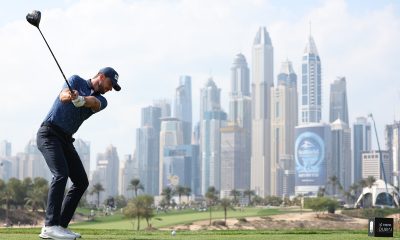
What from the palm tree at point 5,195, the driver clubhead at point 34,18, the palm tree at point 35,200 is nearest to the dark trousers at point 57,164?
the driver clubhead at point 34,18

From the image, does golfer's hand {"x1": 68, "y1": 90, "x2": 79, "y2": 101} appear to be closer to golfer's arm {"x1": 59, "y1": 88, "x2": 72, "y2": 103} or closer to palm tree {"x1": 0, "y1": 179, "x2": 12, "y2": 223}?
golfer's arm {"x1": 59, "y1": 88, "x2": 72, "y2": 103}

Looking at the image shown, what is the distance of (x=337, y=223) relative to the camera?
13912cm

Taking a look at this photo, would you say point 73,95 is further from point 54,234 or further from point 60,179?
point 54,234

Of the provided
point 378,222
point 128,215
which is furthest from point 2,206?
point 378,222

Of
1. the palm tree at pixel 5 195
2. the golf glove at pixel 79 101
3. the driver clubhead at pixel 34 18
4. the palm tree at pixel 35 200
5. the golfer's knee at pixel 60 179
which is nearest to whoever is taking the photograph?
the golf glove at pixel 79 101

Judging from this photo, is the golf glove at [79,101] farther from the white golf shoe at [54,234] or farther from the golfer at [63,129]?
the white golf shoe at [54,234]

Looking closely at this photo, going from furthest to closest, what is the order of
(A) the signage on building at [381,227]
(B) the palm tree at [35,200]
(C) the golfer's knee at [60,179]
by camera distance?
(B) the palm tree at [35,200] < (A) the signage on building at [381,227] < (C) the golfer's knee at [60,179]

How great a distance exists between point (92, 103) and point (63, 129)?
58 centimetres

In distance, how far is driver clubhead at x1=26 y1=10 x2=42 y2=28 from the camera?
10.5 metres

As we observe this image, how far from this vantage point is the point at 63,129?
398 inches

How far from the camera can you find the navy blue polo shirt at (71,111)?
32.8ft

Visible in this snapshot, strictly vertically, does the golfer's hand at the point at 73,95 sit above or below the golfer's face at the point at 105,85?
below

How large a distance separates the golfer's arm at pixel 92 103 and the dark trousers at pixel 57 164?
571 mm

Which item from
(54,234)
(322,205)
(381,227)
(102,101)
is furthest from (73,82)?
(322,205)
